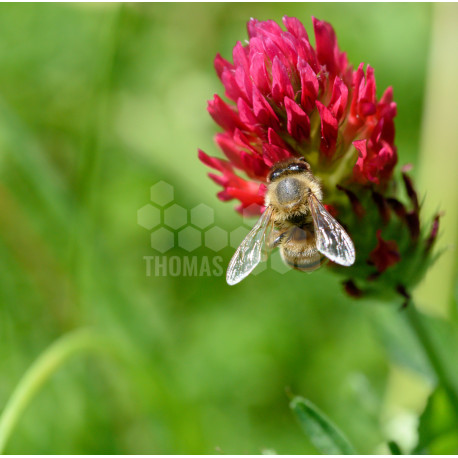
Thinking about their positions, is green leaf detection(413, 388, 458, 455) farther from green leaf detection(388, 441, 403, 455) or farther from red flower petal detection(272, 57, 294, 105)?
red flower petal detection(272, 57, 294, 105)

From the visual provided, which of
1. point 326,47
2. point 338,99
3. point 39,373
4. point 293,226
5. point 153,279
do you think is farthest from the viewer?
point 153,279

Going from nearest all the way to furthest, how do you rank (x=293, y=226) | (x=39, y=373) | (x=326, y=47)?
(x=326, y=47) → (x=293, y=226) → (x=39, y=373)

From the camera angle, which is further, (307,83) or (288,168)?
(288,168)

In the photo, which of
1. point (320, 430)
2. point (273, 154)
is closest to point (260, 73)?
point (273, 154)

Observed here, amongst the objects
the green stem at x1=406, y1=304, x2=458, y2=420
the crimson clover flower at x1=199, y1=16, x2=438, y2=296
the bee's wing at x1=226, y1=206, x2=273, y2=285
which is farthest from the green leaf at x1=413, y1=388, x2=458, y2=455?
the bee's wing at x1=226, y1=206, x2=273, y2=285

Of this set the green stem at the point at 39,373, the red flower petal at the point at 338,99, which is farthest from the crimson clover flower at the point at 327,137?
the green stem at the point at 39,373

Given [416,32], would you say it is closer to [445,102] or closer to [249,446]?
[445,102]

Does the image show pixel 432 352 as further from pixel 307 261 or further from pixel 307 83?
pixel 307 83

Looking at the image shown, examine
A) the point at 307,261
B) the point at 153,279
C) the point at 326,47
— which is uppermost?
the point at 326,47
